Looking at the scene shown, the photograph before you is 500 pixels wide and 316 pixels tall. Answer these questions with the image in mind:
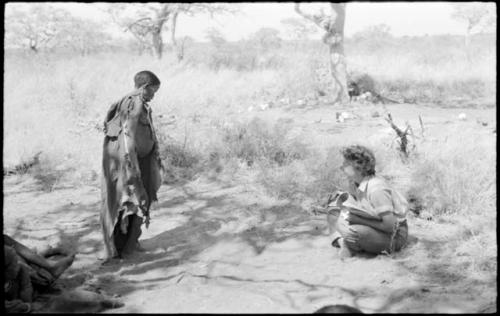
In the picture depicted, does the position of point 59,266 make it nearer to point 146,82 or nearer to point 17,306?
point 17,306

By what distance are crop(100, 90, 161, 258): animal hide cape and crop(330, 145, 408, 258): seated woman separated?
4.98ft

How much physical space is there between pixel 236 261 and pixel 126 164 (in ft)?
3.64

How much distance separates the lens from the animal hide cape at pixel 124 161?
4.63 meters

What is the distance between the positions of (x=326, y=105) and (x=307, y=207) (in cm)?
664

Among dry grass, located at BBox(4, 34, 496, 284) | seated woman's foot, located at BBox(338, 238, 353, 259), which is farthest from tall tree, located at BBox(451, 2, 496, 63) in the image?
seated woman's foot, located at BBox(338, 238, 353, 259)

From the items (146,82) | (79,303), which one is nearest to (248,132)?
(146,82)

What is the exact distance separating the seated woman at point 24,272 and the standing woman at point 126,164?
663 millimetres

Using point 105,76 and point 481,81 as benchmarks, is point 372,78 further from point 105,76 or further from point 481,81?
point 105,76

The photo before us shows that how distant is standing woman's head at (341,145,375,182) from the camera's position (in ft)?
14.0

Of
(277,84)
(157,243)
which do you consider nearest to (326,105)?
(277,84)

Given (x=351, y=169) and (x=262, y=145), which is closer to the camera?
(x=351, y=169)

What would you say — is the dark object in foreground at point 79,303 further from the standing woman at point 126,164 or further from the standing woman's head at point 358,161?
the standing woman's head at point 358,161

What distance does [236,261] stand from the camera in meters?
4.75

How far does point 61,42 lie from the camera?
107 ft
